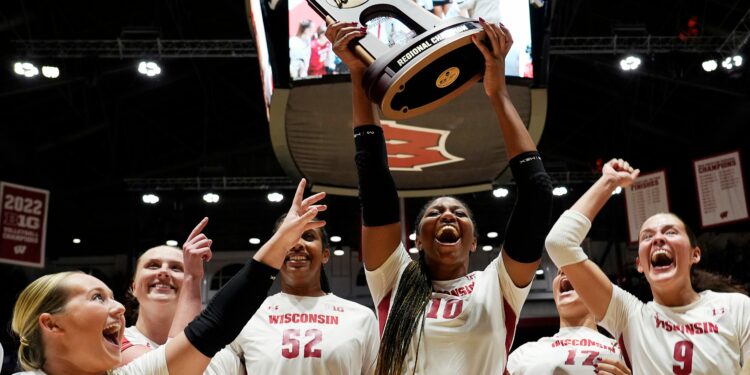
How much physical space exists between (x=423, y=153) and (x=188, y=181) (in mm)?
10367

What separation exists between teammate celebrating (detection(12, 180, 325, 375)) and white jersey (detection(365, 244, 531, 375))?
0.61 metres

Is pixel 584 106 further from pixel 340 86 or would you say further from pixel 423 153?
pixel 340 86

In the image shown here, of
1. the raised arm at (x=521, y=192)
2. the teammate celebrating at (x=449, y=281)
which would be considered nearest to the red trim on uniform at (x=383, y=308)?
the teammate celebrating at (x=449, y=281)

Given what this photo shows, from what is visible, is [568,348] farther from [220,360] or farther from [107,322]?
[107,322]

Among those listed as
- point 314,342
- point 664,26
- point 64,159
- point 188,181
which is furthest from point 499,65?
point 64,159

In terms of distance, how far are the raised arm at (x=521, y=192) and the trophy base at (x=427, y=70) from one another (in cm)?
10

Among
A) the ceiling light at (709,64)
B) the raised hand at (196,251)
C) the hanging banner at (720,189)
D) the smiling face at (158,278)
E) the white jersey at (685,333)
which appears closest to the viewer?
the raised hand at (196,251)

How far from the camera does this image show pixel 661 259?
3609mm

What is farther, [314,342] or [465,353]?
[314,342]

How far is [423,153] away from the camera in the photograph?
7863mm

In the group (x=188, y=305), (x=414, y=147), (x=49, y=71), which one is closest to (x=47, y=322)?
(x=188, y=305)

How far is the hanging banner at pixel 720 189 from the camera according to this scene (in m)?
11.1

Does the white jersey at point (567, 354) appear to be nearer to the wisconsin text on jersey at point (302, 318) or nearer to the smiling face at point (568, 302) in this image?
the smiling face at point (568, 302)

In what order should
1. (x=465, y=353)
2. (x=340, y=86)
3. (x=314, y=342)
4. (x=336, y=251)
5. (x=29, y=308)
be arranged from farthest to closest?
(x=336, y=251) → (x=340, y=86) → (x=314, y=342) → (x=465, y=353) → (x=29, y=308)
